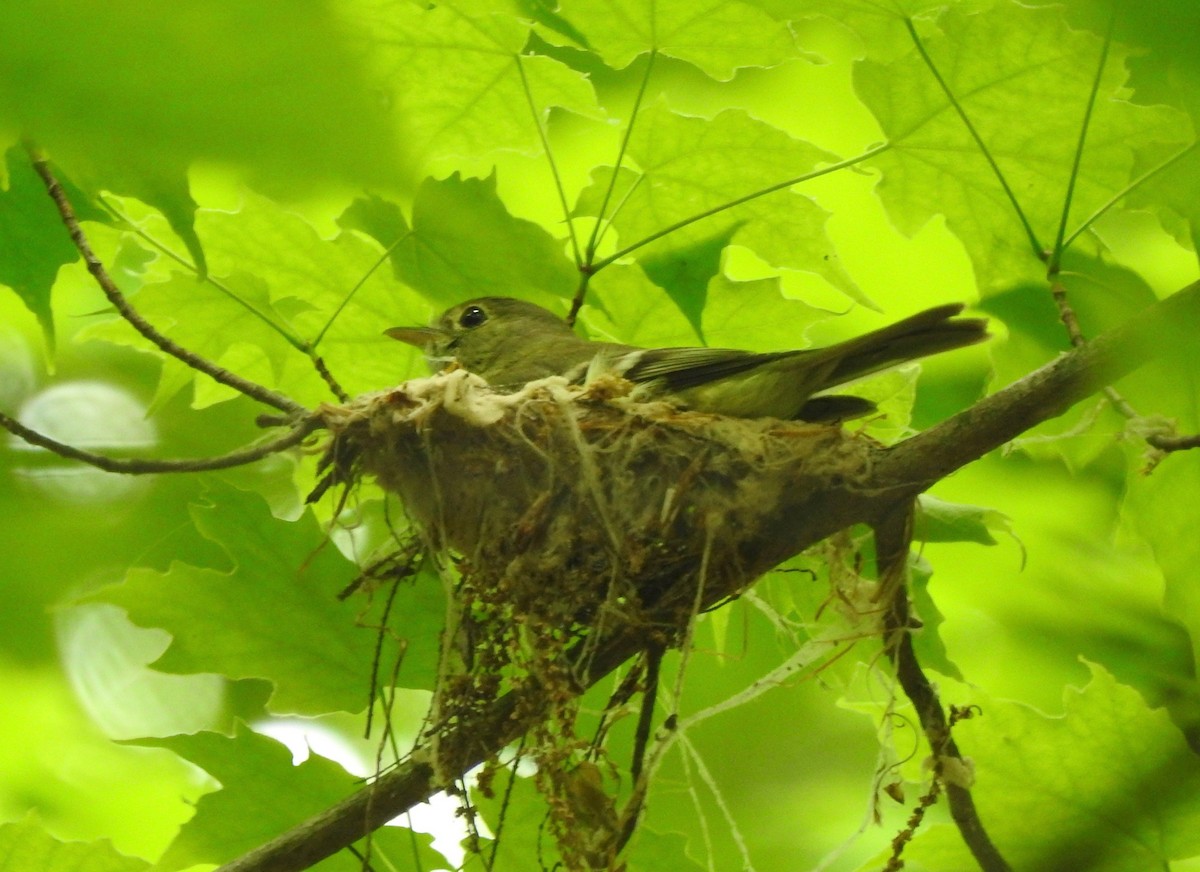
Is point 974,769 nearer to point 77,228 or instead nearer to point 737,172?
point 737,172

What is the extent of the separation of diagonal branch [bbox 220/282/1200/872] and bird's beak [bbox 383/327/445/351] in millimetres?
1322

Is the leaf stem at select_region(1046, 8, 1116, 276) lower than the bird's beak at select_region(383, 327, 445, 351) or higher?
lower

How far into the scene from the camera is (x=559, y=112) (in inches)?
144

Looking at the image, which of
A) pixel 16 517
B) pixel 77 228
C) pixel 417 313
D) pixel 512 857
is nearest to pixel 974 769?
pixel 512 857

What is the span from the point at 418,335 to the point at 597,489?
1190 millimetres

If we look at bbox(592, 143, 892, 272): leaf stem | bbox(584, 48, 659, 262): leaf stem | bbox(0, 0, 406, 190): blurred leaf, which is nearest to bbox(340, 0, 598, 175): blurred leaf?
bbox(584, 48, 659, 262): leaf stem

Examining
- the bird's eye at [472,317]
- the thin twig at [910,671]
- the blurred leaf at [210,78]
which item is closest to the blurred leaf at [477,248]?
the bird's eye at [472,317]

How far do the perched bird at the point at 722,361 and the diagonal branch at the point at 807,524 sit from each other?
14.0 inches

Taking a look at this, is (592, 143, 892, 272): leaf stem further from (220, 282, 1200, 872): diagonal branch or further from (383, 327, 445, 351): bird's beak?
(383, 327, 445, 351): bird's beak

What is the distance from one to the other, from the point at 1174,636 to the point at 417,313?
216 centimetres

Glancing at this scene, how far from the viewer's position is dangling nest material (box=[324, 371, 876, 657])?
274 centimetres

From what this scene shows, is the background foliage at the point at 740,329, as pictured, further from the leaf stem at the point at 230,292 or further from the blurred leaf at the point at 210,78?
the blurred leaf at the point at 210,78

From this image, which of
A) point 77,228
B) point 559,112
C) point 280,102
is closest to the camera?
point 280,102

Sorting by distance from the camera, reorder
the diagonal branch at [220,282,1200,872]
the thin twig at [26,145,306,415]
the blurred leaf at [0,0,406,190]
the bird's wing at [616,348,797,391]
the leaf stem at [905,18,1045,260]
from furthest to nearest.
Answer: the bird's wing at [616,348,797,391]
the leaf stem at [905,18,1045,260]
the thin twig at [26,145,306,415]
the diagonal branch at [220,282,1200,872]
the blurred leaf at [0,0,406,190]
